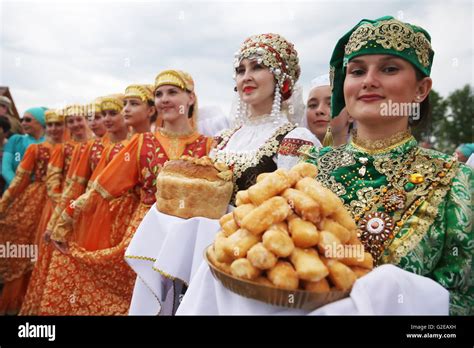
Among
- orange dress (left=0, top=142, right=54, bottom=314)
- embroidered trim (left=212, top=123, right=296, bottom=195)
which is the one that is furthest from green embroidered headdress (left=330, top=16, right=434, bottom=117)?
orange dress (left=0, top=142, right=54, bottom=314)

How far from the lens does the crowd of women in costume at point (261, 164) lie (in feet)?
4.94

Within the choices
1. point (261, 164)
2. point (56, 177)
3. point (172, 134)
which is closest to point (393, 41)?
point (261, 164)

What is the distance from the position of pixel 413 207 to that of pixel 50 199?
493 centimetres

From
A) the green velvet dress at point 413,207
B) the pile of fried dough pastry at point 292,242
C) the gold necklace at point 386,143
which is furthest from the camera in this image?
the gold necklace at point 386,143

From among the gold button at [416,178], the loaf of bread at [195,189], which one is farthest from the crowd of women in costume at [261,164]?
the loaf of bread at [195,189]

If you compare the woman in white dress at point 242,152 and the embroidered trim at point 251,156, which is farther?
the embroidered trim at point 251,156

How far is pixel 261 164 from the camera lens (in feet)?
8.22

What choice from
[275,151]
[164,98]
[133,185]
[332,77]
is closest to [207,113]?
[164,98]

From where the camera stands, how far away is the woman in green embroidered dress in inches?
57.6

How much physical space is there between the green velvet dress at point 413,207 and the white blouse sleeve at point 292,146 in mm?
599

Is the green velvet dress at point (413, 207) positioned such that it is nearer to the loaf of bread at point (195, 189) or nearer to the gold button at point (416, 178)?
the gold button at point (416, 178)

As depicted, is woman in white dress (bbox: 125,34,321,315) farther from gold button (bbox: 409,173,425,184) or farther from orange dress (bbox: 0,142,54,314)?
orange dress (bbox: 0,142,54,314)

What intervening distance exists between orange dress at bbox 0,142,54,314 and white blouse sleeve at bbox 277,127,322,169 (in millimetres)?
4320
